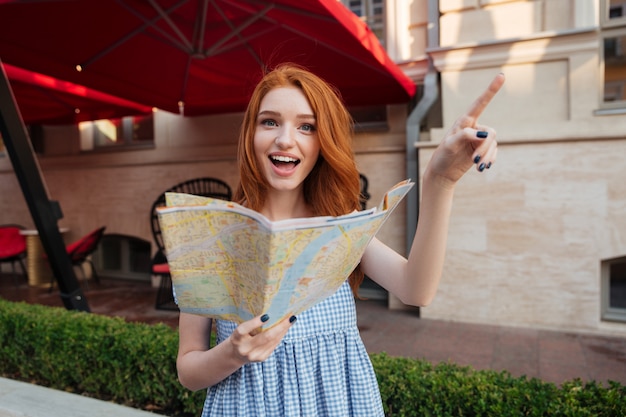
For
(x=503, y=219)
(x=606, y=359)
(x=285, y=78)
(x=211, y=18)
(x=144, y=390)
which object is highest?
(x=211, y=18)

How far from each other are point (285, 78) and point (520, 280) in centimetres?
435

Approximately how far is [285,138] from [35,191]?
357 cm

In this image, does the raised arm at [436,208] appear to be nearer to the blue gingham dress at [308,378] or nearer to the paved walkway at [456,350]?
the blue gingham dress at [308,378]

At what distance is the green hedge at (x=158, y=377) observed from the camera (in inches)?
80.4

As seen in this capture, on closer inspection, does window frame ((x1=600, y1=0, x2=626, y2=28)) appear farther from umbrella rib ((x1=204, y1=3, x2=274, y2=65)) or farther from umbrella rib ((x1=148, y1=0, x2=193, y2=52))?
umbrella rib ((x1=148, y1=0, x2=193, y2=52))

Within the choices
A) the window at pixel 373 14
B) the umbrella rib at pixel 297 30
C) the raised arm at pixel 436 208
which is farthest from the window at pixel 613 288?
the raised arm at pixel 436 208

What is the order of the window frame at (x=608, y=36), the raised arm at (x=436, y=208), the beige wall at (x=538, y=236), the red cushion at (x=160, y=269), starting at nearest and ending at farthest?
1. the raised arm at (x=436, y=208)
2. the beige wall at (x=538, y=236)
3. the window frame at (x=608, y=36)
4. the red cushion at (x=160, y=269)

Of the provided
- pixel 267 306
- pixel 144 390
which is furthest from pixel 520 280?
pixel 267 306

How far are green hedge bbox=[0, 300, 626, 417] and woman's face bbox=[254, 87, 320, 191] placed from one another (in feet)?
4.92

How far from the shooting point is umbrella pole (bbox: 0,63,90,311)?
12.2ft

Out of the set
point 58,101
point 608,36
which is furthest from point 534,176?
point 58,101

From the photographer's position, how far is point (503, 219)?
15.9ft

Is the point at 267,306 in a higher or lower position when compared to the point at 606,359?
higher

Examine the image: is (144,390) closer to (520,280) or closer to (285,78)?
(285,78)
